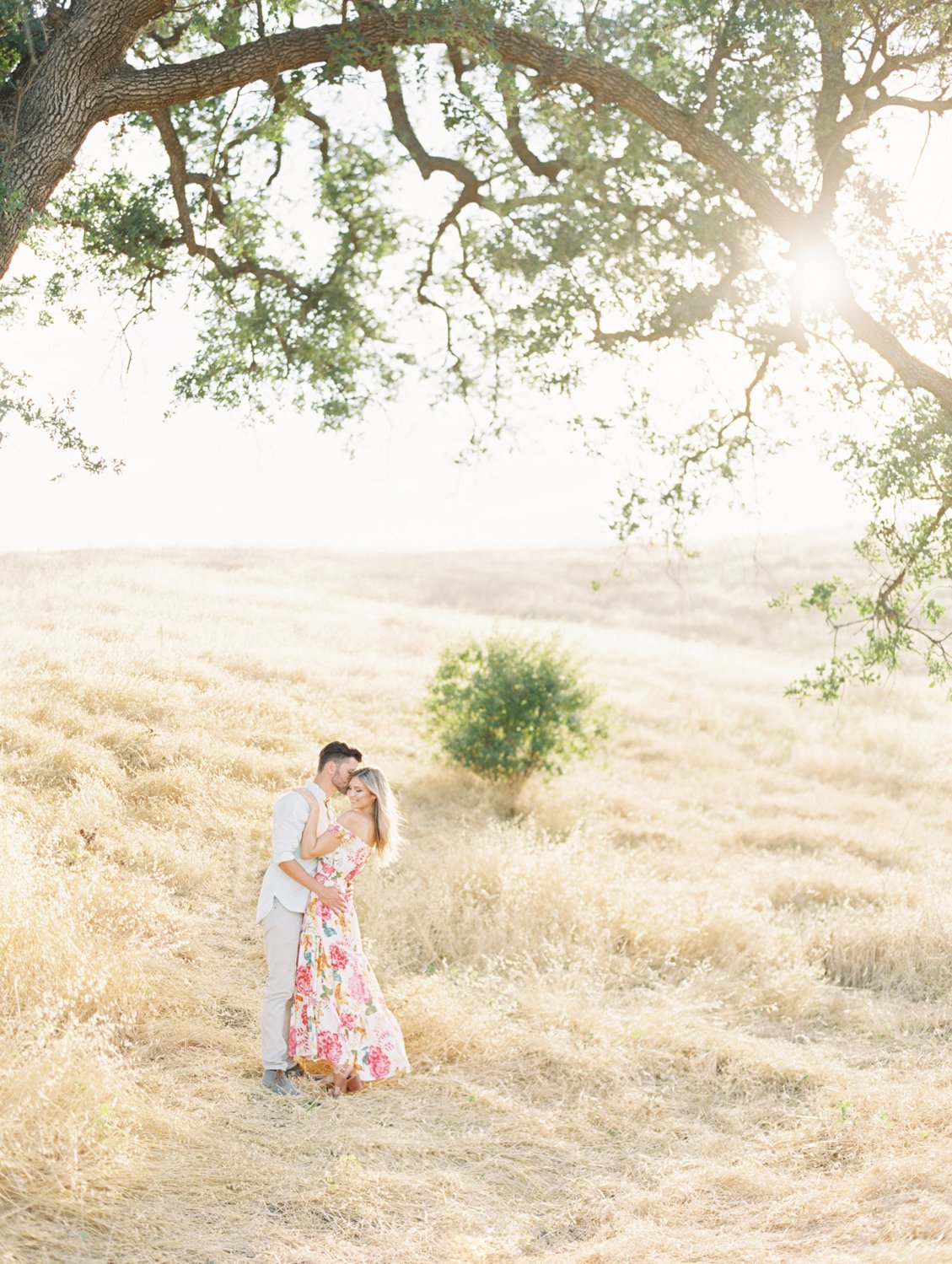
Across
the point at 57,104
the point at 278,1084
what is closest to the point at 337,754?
the point at 278,1084

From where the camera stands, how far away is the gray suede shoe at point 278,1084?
7.23 meters

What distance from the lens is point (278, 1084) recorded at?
7.27 metres

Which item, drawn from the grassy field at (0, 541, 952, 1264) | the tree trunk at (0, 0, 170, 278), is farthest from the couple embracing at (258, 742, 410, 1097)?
the tree trunk at (0, 0, 170, 278)

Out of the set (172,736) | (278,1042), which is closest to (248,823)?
(172,736)

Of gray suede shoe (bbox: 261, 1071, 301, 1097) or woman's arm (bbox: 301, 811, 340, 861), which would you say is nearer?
gray suede shoe (bbox: 261, 1071, 301, 1097)

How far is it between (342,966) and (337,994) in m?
0.18

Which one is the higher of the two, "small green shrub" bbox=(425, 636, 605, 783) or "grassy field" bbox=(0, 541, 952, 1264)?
"small green shrub" bbox=(425, 636, 605, 783)

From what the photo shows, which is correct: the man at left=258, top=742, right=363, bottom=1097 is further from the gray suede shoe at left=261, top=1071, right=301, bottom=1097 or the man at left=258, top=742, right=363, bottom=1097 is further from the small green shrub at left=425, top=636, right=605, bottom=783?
the small green shrub at left=425, top=636, right=605, bottom=783

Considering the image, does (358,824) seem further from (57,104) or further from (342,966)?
(57,104)

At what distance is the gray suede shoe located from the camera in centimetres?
723

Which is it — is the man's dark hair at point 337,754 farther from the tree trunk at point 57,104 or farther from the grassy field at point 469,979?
the tree trunk at point 57,104

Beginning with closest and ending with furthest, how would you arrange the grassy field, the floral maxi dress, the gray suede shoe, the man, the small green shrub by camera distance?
1. the grassy field
2. the gray suede shoe
3. the man
4. the floral maxi dress
5. the small green shrub

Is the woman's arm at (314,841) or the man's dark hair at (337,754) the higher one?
the man's dark hair at (337,754)

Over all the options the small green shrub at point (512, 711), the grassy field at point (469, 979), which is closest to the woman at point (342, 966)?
the grassy field at point (469, 979)
